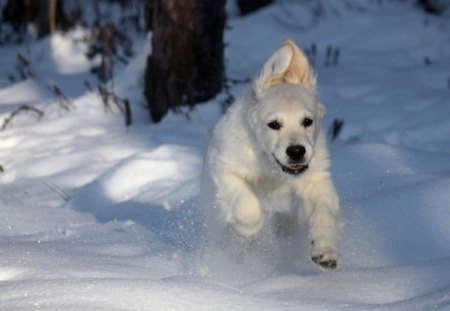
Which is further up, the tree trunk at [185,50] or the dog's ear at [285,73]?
the dog's ear at [285,73]

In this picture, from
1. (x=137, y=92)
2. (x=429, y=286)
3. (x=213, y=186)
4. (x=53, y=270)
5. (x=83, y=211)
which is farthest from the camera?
(x=137, y=92)

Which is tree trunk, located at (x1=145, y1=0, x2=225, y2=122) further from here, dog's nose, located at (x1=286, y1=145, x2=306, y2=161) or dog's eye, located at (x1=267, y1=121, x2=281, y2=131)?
dog's nose, located at (x1=286, y1=145, x2=306, y2=161)

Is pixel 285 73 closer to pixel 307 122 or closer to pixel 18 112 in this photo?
pixel 307 122

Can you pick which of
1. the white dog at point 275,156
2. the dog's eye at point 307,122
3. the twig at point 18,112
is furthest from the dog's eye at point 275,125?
the twig at point 18,112

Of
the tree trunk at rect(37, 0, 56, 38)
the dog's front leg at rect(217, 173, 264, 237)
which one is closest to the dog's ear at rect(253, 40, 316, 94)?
the dog's front leg at rect(217, 173, 264, 237)

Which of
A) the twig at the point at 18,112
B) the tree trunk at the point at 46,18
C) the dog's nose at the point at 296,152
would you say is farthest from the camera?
the tree trunk at the point at 46,18

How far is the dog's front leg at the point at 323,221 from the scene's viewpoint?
4020mm

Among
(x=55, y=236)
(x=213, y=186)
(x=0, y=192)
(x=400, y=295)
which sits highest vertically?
(x=400, y=295)

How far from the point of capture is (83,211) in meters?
6.25

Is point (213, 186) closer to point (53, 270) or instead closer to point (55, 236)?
point (55, 236)

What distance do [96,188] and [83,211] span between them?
35 centimetres

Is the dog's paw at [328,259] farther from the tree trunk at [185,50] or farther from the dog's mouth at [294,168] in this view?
the tree trunk at [185,50]

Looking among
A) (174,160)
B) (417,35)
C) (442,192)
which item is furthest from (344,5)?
(442,192)

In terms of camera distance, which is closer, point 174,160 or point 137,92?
point 174,160
